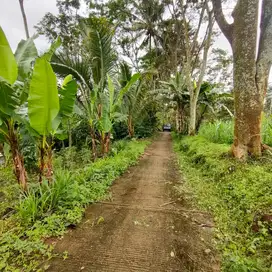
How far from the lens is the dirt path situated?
1.95m

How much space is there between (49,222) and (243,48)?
4.63m

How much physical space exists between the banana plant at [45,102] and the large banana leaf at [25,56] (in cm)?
40

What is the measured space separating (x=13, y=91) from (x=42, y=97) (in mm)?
420

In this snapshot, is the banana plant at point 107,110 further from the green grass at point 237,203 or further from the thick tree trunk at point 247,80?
the green grass at point 237,203

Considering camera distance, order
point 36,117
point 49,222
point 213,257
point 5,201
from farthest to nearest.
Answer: point 5,201, point 36,117, point 49,222, point 213,257

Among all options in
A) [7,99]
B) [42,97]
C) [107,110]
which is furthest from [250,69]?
[7,99]

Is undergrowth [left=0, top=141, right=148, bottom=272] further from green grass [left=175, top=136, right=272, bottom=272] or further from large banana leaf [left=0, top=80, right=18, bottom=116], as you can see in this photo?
green grass [left=175, top=136, right=272, bottom=272]

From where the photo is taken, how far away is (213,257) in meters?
2.05

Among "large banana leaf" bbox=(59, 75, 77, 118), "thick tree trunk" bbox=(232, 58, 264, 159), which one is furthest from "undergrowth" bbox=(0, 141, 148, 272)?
"thick tree trunk" bbox=(232, 58, 264, 159)

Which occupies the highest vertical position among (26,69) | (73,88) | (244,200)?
(26,69)

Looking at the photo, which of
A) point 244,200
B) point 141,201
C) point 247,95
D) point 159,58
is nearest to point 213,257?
point 244,200

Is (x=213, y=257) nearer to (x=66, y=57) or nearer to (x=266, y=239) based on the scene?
(x=266, y=239)

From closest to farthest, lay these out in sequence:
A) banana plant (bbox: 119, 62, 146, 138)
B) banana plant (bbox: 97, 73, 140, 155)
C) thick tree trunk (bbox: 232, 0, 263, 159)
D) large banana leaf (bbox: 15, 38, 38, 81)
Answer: large banana leaf (bbox: 15, 38, 38, 81) < thick tree trunk (bbox: 232, 0, 263, 159) < banana plant (bbox: 97, 73, 140, 155) < banana plant (bbox: 119, 62, 146, 138)

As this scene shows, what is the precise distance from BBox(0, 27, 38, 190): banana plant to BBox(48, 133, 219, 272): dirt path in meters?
1.32
